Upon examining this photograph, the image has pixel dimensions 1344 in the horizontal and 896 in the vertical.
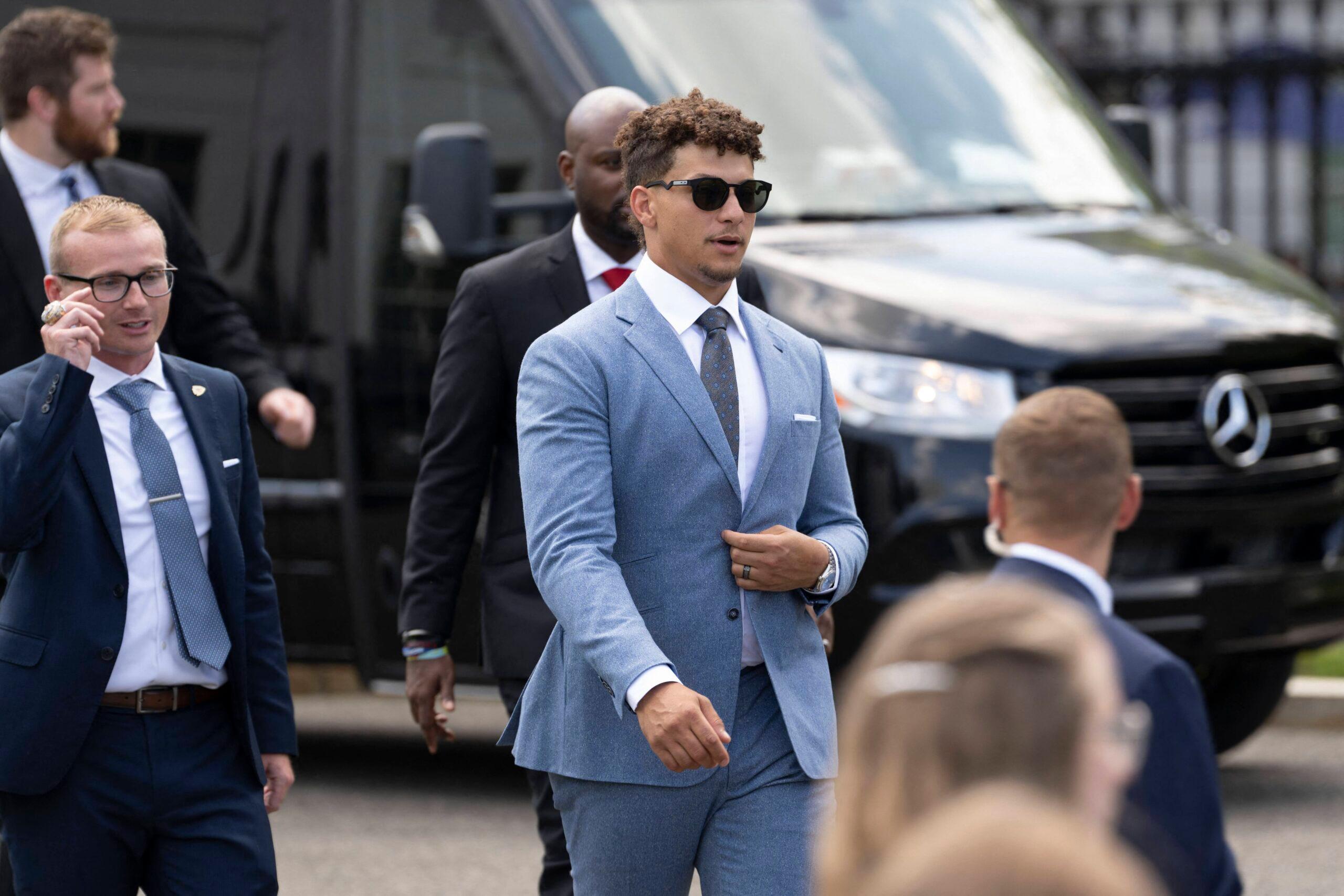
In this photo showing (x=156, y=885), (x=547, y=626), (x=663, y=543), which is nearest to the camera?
(x=663, y=543)

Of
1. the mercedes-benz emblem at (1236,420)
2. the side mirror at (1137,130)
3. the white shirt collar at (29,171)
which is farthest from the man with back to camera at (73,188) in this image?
the side mirror at (1137,130)

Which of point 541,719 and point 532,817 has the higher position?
point 541,719

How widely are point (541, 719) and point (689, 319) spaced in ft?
2.21

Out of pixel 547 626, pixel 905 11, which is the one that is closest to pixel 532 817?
pixel 547 626

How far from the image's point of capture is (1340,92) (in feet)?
44.7

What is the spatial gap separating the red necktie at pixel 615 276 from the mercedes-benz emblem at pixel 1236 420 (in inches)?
92.5

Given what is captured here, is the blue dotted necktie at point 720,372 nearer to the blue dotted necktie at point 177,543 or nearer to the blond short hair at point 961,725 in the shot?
the blue dotted necktie at point 177,543

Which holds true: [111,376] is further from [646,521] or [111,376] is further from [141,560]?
[646,521]

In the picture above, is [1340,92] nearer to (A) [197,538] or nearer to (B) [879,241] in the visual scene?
(B) [879,241]

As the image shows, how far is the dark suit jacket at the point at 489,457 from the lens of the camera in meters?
4.26

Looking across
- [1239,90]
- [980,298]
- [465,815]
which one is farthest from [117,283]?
[1239,90]

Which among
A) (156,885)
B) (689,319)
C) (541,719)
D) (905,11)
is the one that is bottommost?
(156,885)

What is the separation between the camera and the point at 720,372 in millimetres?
3406

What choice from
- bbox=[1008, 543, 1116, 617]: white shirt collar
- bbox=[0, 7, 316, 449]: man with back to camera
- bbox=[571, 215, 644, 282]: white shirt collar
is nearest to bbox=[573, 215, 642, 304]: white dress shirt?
bbox=[571, 215, 644, 282]: white shirt collar
